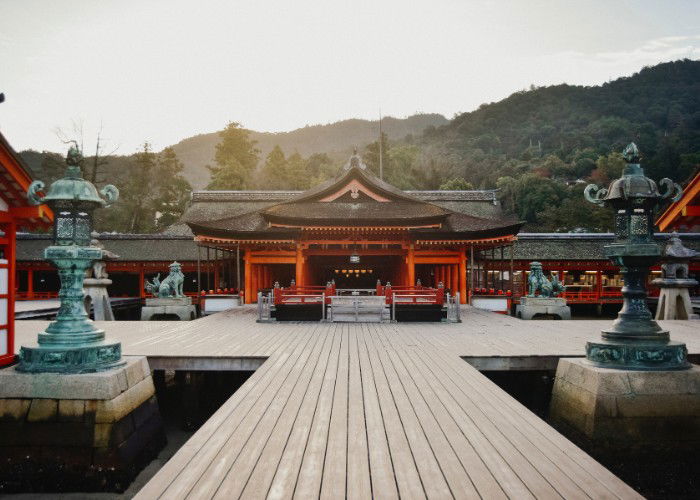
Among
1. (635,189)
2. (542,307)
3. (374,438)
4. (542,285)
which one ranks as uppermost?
(635,189)

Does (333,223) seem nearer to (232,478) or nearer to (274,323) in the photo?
Answer: (274,323)

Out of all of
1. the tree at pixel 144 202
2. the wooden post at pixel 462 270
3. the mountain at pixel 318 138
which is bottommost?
the wooden post at pixel 462 270

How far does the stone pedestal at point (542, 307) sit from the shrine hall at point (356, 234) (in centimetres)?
280

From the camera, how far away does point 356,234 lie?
70.3 feet

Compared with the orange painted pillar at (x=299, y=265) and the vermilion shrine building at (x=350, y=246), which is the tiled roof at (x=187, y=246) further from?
the orange painted pillar at (x=299, y=265)

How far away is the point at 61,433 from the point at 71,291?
2284 mm

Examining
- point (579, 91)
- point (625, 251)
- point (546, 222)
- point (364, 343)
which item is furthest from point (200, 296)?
point (579, 91)

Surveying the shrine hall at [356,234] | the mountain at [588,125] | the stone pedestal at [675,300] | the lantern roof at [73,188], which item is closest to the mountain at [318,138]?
the mountain at [588,125]

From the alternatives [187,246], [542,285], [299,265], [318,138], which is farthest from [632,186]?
[318,138]

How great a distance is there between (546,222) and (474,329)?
45.9 metres

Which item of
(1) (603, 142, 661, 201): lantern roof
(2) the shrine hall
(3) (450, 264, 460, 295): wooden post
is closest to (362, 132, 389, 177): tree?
(2) the shrine hall

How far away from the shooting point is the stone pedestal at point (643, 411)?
24.1 ft

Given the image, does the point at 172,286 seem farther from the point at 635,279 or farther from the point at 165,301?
the point at 635,279

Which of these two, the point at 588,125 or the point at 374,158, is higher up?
the point at 588,125
